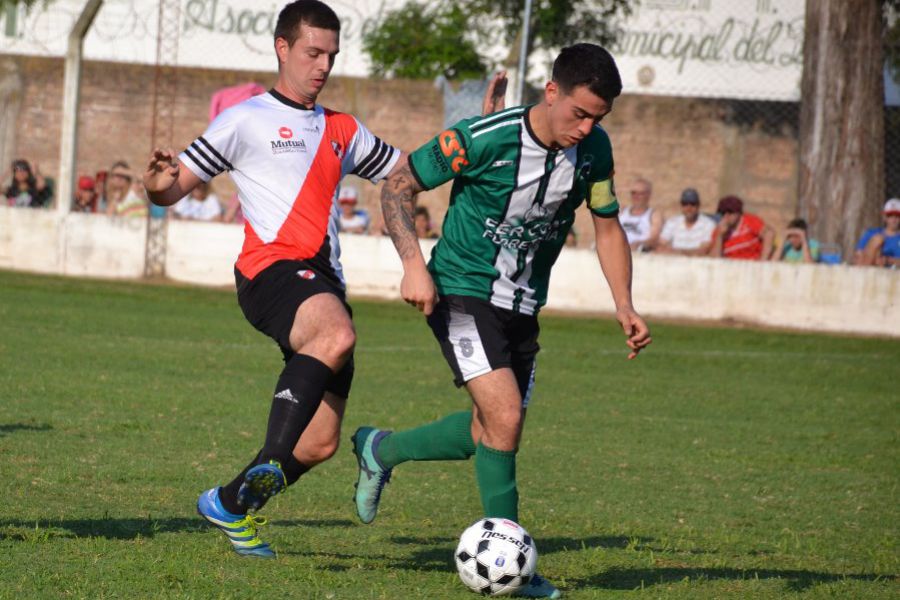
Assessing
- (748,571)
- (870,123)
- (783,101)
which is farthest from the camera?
(783,101)

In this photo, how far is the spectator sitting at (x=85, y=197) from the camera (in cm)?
1889

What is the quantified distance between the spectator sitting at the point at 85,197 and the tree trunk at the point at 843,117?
9.63 metres

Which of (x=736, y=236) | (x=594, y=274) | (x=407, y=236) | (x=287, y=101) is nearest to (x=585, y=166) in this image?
(x=407, y=236)

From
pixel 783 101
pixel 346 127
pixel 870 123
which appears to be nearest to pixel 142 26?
pixel 783 101

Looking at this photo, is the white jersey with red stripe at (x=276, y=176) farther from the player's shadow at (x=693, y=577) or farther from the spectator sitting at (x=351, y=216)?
the spectator sitting at (x=351, y=216)

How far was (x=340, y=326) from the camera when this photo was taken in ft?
16.4

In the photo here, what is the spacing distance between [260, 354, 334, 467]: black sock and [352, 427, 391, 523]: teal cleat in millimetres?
872

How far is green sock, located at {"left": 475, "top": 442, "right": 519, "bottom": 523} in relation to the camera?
5059 mm

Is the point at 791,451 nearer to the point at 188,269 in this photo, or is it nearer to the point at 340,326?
the point at 340,326

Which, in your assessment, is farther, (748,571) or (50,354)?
(50,354)

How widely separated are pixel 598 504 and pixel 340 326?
238 centimetres

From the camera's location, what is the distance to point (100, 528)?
5516 mm

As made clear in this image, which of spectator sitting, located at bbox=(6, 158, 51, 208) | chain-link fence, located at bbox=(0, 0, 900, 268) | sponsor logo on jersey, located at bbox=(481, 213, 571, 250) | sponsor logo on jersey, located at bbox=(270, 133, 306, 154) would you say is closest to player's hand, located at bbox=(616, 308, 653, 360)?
sponsor logo on jersey, located at bbox=(481, 213, 571, 250)

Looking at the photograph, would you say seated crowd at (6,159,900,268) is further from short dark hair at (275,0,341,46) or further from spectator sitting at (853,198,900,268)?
short dark hair at (275,0,341,46)
